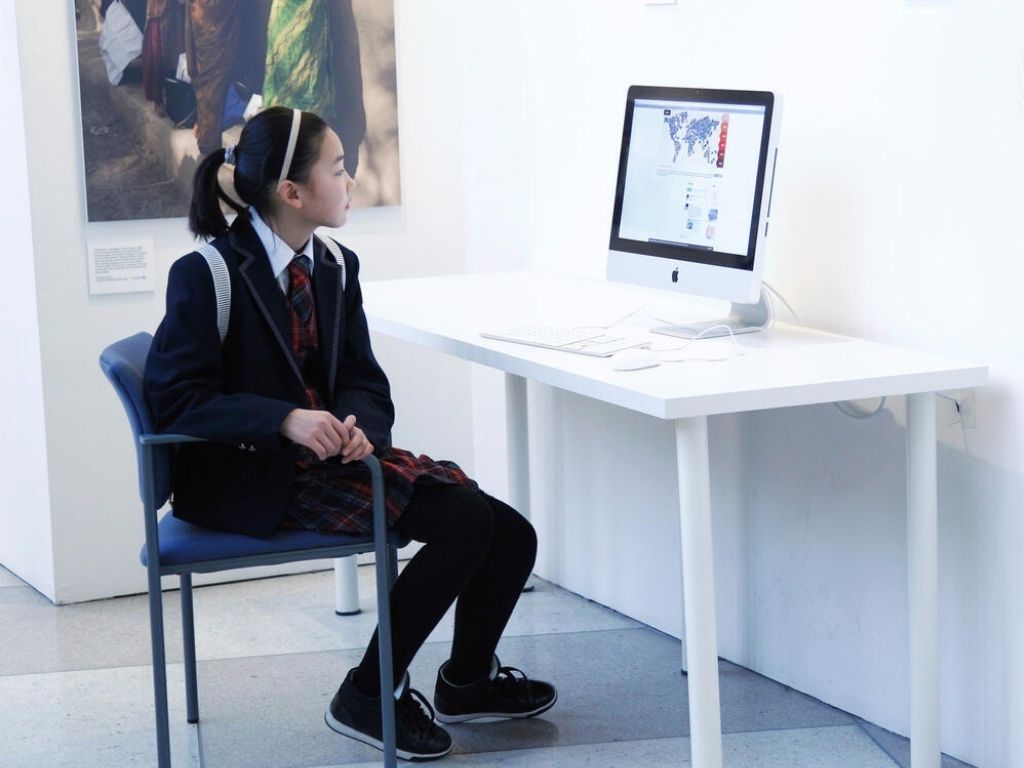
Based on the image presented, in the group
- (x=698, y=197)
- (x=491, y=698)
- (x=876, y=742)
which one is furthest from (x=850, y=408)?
(x=491, y=698)

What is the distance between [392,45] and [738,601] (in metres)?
1.63

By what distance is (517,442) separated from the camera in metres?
3.54

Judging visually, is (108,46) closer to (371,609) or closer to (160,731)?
(371,609)

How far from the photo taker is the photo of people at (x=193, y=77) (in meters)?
3.46

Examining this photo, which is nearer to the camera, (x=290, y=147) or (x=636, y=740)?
(x=290, y=147)

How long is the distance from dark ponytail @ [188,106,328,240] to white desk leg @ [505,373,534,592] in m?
1.09

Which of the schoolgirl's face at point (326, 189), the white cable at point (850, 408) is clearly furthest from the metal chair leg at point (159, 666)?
the white cable at point (850, 408)

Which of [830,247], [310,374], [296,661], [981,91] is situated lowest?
[296,661]

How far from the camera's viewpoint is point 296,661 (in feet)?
10.6

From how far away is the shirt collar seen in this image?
8.34ft

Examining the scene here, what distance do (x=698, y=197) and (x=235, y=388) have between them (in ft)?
3.05

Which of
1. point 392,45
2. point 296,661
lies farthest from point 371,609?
point 392,45

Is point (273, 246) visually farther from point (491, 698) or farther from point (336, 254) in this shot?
point (491, 698)

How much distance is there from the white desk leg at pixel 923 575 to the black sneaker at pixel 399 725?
0.83 meters
